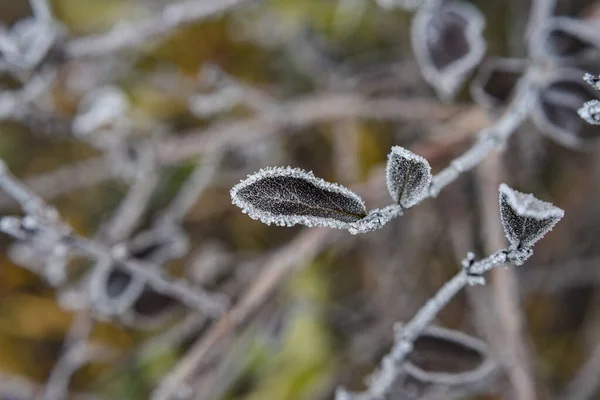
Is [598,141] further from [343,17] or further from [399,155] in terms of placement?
[343,17]

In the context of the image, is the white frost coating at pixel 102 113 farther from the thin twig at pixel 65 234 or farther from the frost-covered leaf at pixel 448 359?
the frost-covered leaf at pixel 448 359

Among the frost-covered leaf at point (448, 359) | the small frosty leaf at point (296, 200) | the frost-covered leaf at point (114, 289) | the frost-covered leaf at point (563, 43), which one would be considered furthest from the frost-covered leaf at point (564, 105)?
the frost-covered leaf at point (114, 289)

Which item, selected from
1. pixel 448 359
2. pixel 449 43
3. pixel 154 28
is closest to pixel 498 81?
pixel 449 43

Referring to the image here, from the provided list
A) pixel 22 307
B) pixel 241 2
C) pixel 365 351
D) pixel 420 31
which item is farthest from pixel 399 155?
pixel 22 307

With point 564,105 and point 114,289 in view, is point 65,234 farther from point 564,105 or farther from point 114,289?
point 564,105

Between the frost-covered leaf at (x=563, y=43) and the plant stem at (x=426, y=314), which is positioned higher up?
the frost-covered leaf at (x=563, y=43)
